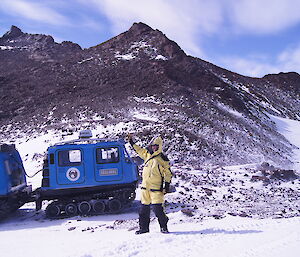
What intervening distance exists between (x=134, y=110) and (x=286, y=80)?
47559 millimetres

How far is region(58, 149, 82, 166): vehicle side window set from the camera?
10.2m

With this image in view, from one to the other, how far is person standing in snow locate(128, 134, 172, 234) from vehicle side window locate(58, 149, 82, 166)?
3887mm

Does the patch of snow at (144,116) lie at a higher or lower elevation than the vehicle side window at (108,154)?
A: higher

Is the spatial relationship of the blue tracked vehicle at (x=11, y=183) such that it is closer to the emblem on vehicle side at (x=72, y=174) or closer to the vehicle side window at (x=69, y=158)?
the vehicle side window at (x=69, y=158)

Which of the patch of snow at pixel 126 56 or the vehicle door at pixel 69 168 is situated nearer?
the vehicle door at pixel 69 168

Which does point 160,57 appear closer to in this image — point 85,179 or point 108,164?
point 108,164

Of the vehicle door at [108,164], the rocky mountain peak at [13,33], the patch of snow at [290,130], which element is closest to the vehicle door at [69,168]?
the vehicle door at [108,164]

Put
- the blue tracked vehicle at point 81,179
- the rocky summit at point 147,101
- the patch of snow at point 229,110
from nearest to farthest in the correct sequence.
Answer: the blue tracked vehicle at point 81,179 → the rocky summit at point 147,101 → the patch of snow at point 229,110

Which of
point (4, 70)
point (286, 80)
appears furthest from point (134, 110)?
point (286, 80)

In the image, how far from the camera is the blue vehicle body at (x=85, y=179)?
10.1m

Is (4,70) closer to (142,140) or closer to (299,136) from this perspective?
(142,140)

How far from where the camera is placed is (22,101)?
120 ft

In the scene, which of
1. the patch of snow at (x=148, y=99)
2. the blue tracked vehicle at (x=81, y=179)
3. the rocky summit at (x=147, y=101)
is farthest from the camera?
the patch of snow at (x=148, y=99)

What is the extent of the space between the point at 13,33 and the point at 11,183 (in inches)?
2853
